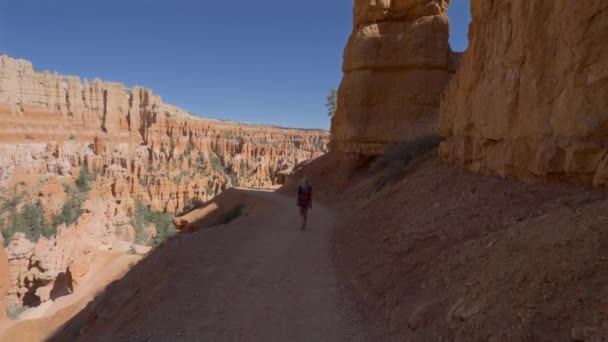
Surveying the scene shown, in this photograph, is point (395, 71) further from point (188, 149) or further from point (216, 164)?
point (188, 149)

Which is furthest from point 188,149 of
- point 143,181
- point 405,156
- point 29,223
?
point 405,156

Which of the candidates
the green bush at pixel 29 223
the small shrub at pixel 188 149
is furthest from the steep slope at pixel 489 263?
the small shrub at pixel 188 149

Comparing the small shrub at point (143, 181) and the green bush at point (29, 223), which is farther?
the small shrub at point (143, 181)

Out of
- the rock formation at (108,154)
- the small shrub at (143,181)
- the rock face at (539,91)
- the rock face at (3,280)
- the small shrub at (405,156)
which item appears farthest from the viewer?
the small shrub at (143,181)

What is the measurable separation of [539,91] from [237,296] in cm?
471

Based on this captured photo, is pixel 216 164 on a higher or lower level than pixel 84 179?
higher

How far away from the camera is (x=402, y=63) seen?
46.0ft

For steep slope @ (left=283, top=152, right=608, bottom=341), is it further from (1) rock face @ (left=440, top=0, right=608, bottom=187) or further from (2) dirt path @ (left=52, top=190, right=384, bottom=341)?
(2) dirt path @ (left=52, top=190, right=384, bottom=341)

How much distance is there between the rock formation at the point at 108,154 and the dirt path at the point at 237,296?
13761mm

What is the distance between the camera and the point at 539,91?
3734mm

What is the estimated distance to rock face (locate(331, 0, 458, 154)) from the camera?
541 inches

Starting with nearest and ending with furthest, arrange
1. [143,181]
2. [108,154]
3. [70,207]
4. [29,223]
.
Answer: [29,223] < [70,207] < [143,181] < [108,154]

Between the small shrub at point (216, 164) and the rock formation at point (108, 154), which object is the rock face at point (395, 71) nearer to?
the rock formation at point (108, 154)

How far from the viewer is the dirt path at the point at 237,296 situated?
3.55 meters
